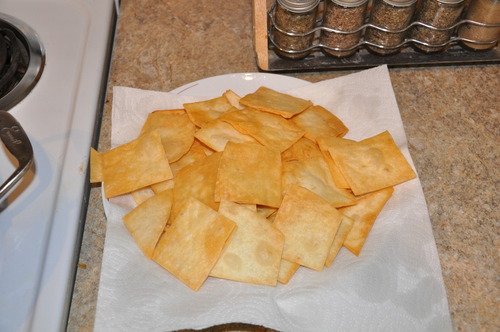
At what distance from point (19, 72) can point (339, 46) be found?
0.76 m

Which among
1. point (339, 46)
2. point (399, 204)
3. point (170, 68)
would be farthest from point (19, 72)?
point (399, 204)

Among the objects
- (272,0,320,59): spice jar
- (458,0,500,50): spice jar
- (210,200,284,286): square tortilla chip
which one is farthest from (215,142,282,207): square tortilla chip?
(458,0,500,50): spice jar

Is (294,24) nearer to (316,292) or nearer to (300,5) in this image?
(300,5)

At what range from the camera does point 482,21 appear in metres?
1.15

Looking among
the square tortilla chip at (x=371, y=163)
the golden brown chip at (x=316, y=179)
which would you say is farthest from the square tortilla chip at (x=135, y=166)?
the square tortilla chip at (x=371, y=163)

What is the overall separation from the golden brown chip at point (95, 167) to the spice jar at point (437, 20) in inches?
32.0

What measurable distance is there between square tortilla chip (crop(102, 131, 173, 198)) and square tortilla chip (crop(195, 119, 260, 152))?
0.29 ft

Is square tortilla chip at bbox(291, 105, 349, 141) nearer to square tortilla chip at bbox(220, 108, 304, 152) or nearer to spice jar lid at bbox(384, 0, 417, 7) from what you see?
square tortilla chip at bbox(220, 108, 304, 152)

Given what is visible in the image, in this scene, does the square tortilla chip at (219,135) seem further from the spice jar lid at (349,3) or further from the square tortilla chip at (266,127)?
the spice jar lid at (349,3)

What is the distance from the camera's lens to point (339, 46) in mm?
1175

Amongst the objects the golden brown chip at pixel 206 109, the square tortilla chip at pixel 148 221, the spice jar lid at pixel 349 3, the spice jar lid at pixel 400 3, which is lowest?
the square tortilla chip at pixel 148 221

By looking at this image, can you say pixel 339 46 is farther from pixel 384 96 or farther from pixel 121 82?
pixel 121 82

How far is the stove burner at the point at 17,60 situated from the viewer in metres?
1.08

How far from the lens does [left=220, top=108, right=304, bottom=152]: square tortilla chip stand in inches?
37.7
